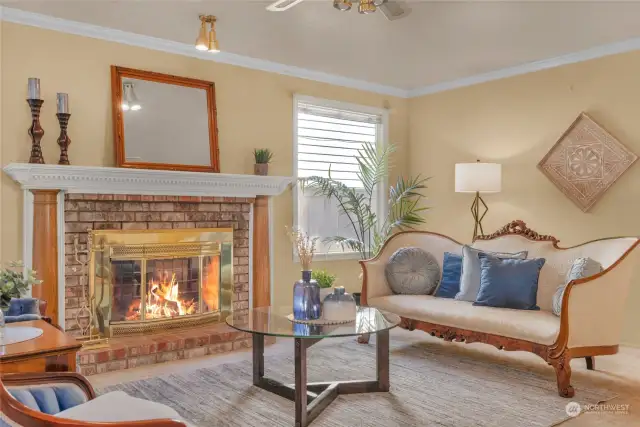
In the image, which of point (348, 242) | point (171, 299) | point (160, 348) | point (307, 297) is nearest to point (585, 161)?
point (348, 242)

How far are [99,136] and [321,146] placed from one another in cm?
214

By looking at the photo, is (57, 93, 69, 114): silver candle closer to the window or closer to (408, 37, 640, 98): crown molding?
the window

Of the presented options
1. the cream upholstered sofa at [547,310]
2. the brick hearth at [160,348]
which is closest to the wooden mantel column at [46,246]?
the brick hearth at [160,348]

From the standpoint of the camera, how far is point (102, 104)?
414cm

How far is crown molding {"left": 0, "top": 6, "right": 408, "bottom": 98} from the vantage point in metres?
3.81

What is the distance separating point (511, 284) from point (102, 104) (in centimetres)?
322

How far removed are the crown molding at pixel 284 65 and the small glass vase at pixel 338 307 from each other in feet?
8.36

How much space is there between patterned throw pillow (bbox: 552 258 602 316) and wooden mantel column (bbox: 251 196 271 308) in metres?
2.31

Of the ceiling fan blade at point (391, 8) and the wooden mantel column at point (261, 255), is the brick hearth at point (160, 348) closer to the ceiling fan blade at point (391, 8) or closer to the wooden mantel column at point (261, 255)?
the wooden mantel column at point (261, 255)

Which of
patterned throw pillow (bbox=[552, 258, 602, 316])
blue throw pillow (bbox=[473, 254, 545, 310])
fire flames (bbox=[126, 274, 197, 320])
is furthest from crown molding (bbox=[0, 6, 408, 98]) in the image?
patterned throw pillow (bbox=[552, 258, 602, 316])

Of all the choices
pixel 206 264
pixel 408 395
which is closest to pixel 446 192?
pixel 206 264

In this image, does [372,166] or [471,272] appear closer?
[471,272]

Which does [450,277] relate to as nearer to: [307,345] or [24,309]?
[307,345]

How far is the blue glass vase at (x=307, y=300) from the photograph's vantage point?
3113 mm
